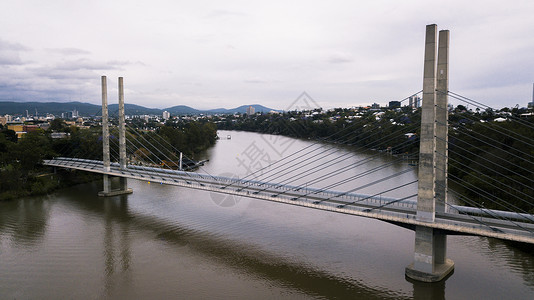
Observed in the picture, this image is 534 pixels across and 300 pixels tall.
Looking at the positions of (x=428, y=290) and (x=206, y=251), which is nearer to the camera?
(x=428, y=290)

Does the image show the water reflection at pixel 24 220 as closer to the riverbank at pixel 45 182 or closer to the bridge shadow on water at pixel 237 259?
the riverbank at pixel 45 182

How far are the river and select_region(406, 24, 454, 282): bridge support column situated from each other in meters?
0.37

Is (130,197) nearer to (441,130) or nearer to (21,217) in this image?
(21,217)

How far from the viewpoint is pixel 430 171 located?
313 inches

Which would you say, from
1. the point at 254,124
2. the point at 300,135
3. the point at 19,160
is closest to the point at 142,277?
the point at 19,160

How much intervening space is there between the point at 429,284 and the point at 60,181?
18.2 m

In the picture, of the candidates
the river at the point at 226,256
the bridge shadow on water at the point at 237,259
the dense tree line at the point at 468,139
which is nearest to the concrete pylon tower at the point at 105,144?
the river at the point at 226,256

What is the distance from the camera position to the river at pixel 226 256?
8.09 meters

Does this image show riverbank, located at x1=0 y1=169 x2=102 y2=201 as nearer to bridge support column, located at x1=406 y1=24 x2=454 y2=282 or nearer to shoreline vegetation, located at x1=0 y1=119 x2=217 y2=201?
shoreline vegetation, located at x1=0 y1=119 x2=217 y2=201

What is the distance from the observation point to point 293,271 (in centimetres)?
900

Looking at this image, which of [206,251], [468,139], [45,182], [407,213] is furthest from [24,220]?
[468,139]

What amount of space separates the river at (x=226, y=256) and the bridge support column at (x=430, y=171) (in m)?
0.37

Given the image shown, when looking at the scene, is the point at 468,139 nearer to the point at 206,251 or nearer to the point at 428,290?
the point at 428,290

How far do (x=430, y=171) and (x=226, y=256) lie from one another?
18.7 ft
